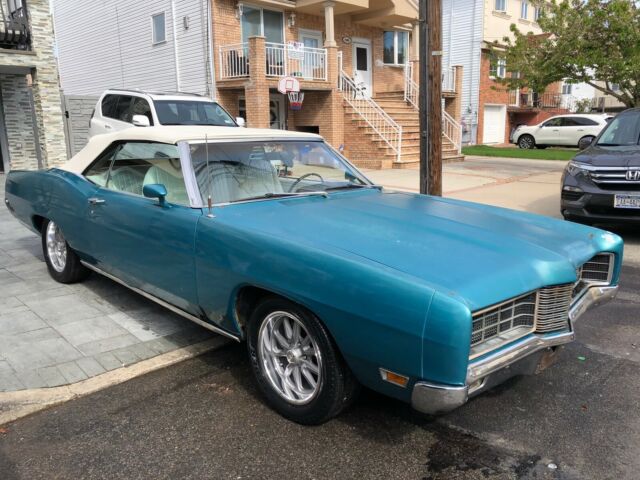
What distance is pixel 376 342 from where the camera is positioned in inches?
94.3

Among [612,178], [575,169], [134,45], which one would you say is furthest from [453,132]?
[612,178]

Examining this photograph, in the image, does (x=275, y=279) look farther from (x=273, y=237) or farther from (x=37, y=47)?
(x=37, y=47)

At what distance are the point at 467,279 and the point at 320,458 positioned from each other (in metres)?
1.10

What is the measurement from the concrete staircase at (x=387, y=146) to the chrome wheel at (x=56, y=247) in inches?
478

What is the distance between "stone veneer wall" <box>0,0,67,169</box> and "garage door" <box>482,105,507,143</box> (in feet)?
69.5

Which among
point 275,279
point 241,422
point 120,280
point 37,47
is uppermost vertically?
point 37,47

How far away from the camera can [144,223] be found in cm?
375

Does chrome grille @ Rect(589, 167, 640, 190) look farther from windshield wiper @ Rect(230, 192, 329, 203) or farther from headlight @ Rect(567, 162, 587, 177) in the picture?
windshield wiper @ Rect(230, 192, 329, 203)

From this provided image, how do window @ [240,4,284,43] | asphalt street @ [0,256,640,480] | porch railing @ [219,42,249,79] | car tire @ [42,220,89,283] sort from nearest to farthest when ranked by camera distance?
1. asphalt street @ [0,256,640,480]
2. car tire @ [42,220,89,283]
3. porch railing @ [219,42,249,79]
4. window @ [240,4,284,43]

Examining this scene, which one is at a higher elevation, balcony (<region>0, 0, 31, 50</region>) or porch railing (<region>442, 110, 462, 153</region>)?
balcony (<region>0, 0, 31, 50</region>)

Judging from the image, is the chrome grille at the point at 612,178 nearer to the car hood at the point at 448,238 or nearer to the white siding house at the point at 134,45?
the car hood at the point at 448,238

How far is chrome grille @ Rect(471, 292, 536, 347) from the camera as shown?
7.91 ft

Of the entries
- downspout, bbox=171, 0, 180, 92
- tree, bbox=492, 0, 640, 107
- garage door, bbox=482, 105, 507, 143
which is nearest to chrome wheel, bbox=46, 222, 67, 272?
downspout, bbox=171, 0, 180, 92

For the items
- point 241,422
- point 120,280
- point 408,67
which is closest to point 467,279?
point 241,422
